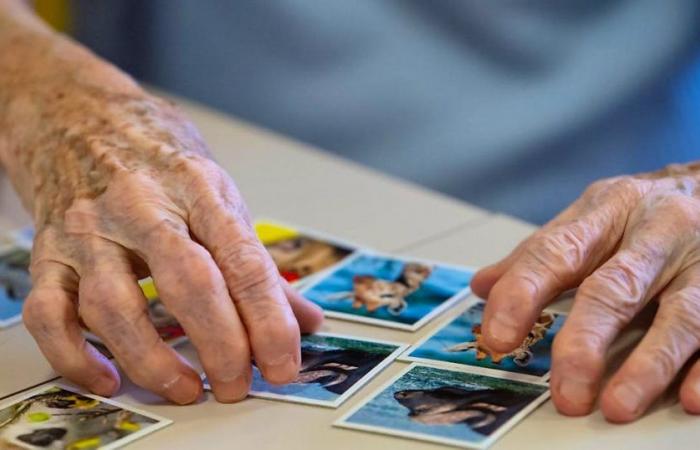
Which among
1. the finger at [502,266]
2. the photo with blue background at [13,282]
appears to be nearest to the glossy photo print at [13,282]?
the photo with blue background at [13,282]

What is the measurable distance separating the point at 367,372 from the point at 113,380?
211 millimetres

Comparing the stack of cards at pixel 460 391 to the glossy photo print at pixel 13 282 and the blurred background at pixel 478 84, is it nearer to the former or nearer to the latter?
the glossy photo print at pixel 13 282

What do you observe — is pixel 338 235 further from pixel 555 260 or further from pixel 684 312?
pixel 684 312

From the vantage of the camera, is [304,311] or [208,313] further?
[304,311]

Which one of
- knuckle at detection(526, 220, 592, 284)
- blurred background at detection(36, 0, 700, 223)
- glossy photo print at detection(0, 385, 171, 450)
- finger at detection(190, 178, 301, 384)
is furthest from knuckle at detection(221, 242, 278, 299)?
blurred background at detection(36, 0, 700, 223)

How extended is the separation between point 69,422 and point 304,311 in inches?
9.1

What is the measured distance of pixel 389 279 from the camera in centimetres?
110

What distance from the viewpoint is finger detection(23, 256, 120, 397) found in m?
0.88

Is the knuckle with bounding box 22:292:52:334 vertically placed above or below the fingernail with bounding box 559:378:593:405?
below

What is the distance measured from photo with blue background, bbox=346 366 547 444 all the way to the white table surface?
0.05 feet

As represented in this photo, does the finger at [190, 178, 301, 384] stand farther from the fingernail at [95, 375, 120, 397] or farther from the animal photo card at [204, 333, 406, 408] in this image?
the fingernail at [95, 375, 120, 397]

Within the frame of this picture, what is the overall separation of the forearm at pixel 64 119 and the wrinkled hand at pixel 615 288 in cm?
37

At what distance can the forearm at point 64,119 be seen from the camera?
1017 mm

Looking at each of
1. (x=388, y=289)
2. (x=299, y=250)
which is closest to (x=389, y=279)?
(x=388, y=289)
